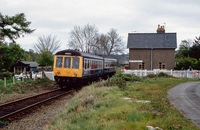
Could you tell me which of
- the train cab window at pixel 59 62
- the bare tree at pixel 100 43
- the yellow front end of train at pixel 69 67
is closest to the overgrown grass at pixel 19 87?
the yellow front end of train at pixel 69 67

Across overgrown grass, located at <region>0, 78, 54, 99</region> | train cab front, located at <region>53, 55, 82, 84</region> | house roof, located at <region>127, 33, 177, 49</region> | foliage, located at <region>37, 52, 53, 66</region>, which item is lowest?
overgrown grass, located at <region>0, 78, 54, 99</region>

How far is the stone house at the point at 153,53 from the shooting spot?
38.8 m

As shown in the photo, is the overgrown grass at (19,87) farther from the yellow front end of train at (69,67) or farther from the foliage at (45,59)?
the foliage at (45,59)

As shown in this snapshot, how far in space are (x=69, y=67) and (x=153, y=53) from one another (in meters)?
24.7

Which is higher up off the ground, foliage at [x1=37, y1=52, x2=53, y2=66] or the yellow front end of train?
foliage at [x1=37, y1=52, x2=53, y2=66]

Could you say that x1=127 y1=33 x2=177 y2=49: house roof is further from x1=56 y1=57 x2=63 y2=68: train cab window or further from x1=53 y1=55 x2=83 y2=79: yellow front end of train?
x1=56 y1=57 x2=63 y2=68: train cab window

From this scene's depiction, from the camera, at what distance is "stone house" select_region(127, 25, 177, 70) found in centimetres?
3878

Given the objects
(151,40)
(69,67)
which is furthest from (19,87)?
(151,40)

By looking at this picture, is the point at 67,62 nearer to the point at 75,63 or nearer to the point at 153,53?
the point at 75,63

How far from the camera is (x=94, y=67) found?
71.2 feet

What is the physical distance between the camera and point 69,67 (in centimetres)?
1750

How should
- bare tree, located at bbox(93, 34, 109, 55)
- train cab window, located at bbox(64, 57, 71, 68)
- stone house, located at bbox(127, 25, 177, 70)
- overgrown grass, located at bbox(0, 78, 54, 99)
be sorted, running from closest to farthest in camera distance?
overgrown grass, located at bbox(0, 78, 54, 99), train cab window, located at bbox(64, 57, 71, 68), stone house, located at bbox(127, 25, 177, 70), bare tree, located at bbox(93, 34, 109, 55)

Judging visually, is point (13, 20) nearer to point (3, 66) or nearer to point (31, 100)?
point (3, 66)

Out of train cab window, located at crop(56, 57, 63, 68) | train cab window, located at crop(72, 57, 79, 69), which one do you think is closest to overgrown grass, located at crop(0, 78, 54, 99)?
train cab window, located at crop(56, 57, 63, 68)
